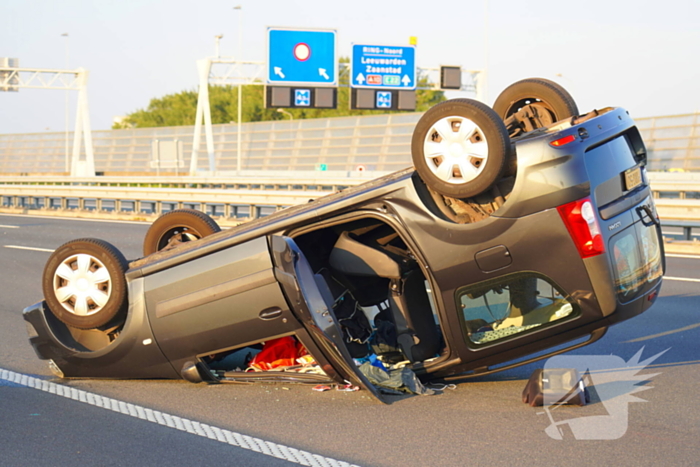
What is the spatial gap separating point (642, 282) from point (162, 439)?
299cm

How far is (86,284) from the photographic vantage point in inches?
211

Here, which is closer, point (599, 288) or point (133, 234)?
point (599, 288)

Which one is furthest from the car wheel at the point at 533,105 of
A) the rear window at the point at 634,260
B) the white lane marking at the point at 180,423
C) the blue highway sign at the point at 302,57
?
the blue highway sign at the point at 302,57

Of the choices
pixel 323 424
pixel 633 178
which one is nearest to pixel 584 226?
pixel 633 178

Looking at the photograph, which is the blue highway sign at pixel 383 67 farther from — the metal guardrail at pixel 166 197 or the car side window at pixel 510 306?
the car side window at pixel 510 306

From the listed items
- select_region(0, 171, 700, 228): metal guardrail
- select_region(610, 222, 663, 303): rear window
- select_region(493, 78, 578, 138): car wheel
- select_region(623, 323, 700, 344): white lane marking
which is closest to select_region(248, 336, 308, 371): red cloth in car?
select_region(493, 78, 578, 138): car wheel

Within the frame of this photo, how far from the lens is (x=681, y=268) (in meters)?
11.9

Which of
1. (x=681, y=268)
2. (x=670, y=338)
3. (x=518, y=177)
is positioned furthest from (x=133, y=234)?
(x=518, y=177)

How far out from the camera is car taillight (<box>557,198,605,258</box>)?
175 inches

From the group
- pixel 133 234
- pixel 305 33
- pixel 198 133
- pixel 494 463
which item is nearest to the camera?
pixel 494 463

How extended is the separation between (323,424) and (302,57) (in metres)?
26.4

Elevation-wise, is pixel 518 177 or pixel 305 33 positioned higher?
pixel 305 33

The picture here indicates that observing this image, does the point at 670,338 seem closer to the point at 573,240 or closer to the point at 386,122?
the point at 573,240

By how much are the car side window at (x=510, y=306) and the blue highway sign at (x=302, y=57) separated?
2580 centimetres
